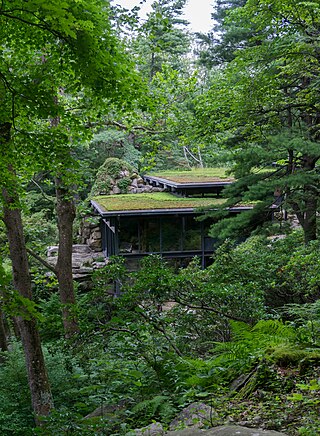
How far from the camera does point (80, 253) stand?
965 inches

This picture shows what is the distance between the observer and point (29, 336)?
682 centimetres

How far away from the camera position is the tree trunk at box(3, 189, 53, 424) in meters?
6.68

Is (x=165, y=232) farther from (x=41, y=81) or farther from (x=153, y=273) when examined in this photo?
(x=41, y=81)

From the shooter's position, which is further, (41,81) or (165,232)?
(165,232)

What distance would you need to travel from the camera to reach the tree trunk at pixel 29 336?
6.68 meters

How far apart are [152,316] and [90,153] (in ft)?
94.7

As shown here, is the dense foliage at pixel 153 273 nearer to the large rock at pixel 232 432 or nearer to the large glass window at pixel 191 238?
the large rock at pixel 232 432

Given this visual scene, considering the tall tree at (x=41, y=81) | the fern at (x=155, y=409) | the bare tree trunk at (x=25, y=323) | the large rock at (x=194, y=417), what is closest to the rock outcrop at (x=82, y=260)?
the bare tree trunk at (x=25, y=323)

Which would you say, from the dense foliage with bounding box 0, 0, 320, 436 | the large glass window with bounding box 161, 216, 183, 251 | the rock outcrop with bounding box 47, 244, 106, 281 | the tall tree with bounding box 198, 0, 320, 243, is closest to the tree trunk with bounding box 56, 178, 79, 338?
the dense foliage with bounding box 0, 0, 320, 436

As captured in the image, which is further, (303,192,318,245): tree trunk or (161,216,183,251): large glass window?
(161,216,183,251): large glass window

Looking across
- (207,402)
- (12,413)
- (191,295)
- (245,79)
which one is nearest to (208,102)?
(245,79)

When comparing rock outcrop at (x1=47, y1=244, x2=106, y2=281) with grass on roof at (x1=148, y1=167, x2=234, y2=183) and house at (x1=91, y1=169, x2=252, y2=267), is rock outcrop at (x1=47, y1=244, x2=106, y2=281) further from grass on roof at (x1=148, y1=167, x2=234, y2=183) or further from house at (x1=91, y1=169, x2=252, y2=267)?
grass on roof at (x1=148, y1=167, x2=234, y2=183)

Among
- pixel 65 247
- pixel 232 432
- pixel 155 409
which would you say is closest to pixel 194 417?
pixel 155 409

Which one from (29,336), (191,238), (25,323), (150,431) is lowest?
(191,238)
